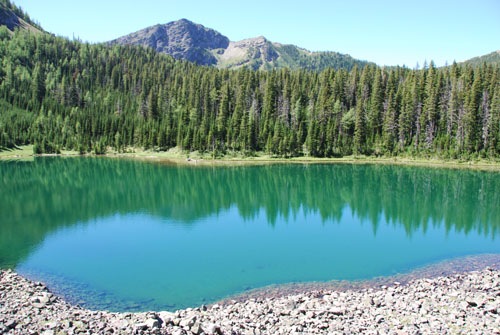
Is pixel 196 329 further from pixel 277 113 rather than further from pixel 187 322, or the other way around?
pixel 277 113

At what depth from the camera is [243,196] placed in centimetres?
4969

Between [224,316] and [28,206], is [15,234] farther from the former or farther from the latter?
[224,316]

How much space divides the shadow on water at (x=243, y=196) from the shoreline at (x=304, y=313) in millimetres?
11690

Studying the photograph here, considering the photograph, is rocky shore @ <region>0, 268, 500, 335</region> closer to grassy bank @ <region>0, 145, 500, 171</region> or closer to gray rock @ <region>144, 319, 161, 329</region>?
gray rock @ <region>144, 319, 161, 329</region>

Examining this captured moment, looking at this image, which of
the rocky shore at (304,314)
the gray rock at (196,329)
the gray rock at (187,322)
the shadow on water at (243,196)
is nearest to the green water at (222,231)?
the shadow on water at (243,196)

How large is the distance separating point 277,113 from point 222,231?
299 feet

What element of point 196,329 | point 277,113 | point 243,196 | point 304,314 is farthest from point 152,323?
point 277,113

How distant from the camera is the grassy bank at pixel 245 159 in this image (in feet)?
266

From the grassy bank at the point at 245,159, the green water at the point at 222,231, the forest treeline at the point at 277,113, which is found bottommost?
the green water at the point at 222,231

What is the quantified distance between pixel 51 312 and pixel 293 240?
19.0m

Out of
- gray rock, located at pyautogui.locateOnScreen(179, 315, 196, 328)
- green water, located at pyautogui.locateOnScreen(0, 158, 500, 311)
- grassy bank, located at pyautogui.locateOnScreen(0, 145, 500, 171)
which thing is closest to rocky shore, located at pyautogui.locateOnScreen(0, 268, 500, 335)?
gray rock, located at pyautogui.locateOnScreen(179, 315, 196, 328)

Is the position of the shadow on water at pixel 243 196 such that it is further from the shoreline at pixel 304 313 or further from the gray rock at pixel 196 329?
the gray rock at pixel 196 329

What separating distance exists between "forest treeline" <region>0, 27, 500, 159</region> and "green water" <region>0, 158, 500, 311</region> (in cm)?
3564

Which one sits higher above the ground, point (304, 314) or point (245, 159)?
point (245, 159)
